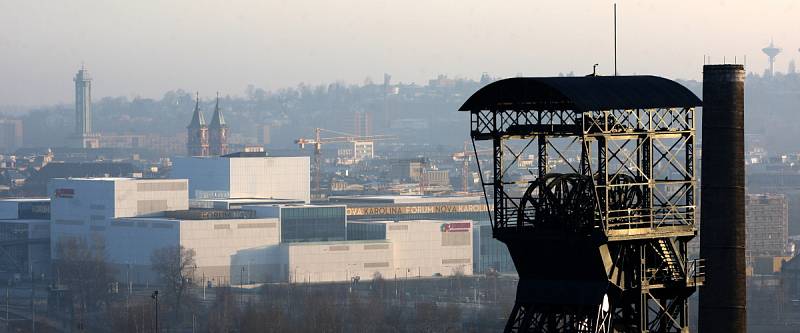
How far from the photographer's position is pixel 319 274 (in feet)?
642

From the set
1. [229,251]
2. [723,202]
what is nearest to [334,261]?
[229,251]

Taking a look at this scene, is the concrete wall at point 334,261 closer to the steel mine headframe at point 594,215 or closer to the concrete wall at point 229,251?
the concrete wall at point 229,251

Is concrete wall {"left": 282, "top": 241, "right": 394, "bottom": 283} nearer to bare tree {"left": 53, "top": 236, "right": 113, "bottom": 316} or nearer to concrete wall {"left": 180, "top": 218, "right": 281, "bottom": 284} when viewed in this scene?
concrete wall {"left": 180, "top": 218, "right": 281, "bottom": 284}

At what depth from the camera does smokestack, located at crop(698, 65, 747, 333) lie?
200 ft

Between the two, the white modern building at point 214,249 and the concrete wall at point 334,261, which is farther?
the concrete wall at point 334,261

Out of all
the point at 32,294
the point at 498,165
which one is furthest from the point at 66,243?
the point at 498,165

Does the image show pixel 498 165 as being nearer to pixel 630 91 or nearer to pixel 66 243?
pixel 630 91

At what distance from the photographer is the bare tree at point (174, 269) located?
170125 millimetres

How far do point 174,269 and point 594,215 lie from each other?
132 metres

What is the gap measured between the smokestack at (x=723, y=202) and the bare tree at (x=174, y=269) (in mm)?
104574

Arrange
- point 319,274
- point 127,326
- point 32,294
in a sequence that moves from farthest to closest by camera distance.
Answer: point 319,274, point 32,294, point 127,326

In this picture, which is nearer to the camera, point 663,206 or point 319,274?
point 663,206

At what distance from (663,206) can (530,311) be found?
152 inches

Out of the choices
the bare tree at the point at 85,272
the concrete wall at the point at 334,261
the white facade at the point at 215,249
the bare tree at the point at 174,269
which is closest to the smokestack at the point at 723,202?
the bare tree at the point at 85,272
